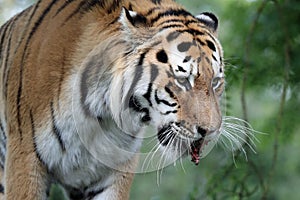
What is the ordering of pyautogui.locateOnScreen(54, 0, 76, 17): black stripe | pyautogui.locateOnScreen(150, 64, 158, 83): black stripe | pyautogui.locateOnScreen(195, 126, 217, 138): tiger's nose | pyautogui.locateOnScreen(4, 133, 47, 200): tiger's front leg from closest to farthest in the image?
1. pyautogui.locateOnScreen(195, 126, 217, 138): tiger's nose
2. pyautogui.locateOnScreen(150, 64, 158, 83): black stripe
3. pyautogui.locateOnScreen(4, 133, 47, 200): tiger's front leg
4. pyautogui.locateOnScreen(54, 0, 76, 17): black stripe

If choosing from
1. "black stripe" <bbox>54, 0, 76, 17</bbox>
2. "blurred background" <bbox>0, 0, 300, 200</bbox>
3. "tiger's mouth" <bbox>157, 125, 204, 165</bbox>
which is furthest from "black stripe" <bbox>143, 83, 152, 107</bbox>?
"blurred background" <bbox>0, 0, 300, 200</bbox>

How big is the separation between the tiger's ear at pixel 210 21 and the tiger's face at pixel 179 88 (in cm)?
19

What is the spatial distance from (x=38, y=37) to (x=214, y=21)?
993mm

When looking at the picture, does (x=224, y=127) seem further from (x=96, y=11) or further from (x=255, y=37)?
(x=255, y=37)

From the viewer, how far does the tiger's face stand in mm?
4594

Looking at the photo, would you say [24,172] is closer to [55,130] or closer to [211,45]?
[55,130]

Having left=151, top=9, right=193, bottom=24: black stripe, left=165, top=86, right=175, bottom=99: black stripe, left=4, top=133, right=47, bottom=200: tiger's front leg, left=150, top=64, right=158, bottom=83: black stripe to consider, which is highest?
left=151, top=9, right=193, bottom=24: black stripe

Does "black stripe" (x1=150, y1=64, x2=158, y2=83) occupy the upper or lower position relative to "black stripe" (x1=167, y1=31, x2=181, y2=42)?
lower

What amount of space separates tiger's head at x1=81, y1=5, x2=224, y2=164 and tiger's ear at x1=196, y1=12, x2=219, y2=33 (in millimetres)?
25

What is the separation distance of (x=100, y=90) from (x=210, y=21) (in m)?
0.70

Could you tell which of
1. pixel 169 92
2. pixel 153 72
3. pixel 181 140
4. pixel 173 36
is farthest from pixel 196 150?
pixel 173 36

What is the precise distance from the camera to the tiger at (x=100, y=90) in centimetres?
466

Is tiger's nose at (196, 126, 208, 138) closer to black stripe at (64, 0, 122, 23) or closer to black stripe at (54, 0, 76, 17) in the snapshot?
black stripe at (64, 0, 122, 23)

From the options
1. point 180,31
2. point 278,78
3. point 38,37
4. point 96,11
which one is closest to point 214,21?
point 180,31
